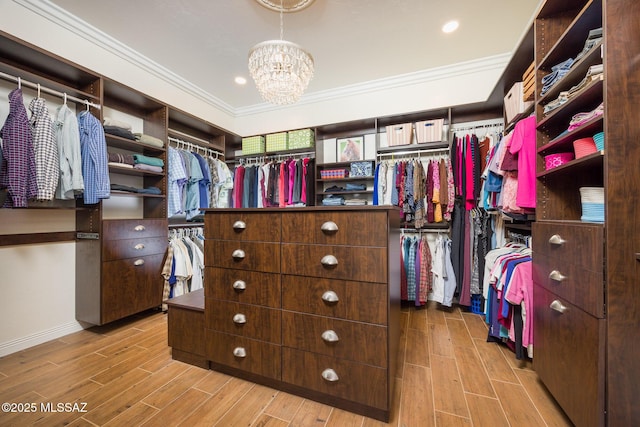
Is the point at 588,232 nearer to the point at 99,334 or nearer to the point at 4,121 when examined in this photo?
the point at 99,334

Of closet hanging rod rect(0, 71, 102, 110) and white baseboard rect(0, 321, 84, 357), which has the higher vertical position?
closet hanging rod rect(0, 71, 102, 110)

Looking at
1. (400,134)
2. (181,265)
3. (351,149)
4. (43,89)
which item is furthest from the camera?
(351,149)

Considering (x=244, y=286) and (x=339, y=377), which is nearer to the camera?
(x=339, y=377)

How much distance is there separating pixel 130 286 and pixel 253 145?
2289 mm

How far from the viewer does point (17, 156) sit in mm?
1644

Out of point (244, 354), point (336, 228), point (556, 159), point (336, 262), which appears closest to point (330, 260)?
point (336, 262)

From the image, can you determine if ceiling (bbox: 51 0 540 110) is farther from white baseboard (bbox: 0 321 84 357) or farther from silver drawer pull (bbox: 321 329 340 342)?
white baseboard (bbox: 0 321 84 357)

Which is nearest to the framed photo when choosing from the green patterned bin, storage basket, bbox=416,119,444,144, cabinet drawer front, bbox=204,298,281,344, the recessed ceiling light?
the green patterned bin

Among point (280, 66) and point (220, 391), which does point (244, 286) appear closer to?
point (220, 391)

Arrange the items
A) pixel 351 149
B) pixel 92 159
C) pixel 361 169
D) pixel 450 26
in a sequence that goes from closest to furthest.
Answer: pixel 92 159, pixel 450 26, pixel 361 169, pixel 351 149

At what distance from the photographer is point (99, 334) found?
2158 millimetres

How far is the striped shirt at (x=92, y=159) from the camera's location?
200 cm

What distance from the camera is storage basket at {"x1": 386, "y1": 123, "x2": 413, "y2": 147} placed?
2826mm

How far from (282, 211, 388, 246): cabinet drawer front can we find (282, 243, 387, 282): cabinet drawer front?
0.04m
